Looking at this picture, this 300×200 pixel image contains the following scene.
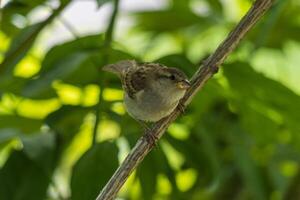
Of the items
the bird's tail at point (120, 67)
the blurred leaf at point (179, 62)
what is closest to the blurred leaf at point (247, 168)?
the blurred leaf at point (179, 62)

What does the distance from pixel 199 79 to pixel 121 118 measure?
518 millimetres

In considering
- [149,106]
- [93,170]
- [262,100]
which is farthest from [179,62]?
[93,170]

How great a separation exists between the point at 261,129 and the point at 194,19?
0.68 m

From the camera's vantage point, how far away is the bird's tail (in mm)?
2236

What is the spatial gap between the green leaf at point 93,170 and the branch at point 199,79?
0.21 meters

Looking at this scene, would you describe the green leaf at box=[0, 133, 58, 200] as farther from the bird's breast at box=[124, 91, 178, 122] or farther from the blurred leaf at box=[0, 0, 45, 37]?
the blurred leaf at box=[0, 0, 45, 37]

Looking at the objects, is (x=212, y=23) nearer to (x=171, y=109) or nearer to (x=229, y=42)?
(x=171, y=109)

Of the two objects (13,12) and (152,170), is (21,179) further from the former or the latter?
(13,12)

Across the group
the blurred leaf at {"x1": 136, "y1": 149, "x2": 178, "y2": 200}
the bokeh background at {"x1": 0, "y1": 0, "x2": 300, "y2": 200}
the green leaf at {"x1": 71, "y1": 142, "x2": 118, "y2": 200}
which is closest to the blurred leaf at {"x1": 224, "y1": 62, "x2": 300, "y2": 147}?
the bokeh background at {"x1": 0, "y1": 0, "x2": 300, "y2": 200}

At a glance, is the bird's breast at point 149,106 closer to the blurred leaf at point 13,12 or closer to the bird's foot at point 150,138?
the bird's foot at point 150,138

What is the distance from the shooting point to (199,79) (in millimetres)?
2047

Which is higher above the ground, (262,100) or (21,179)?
(262,100)

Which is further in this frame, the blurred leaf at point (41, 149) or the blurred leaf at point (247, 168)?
the blurred leaf at point (247, 168)

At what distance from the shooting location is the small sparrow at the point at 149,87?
2.29 m
